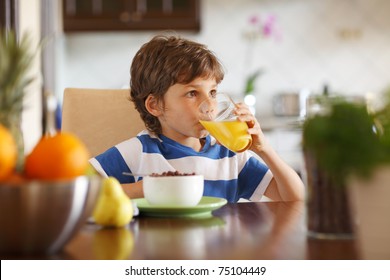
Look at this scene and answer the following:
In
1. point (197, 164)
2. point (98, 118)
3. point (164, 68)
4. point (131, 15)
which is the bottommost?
point (197, 164)

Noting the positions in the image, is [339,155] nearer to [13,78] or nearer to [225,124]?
[13,78]

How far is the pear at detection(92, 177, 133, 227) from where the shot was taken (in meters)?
1.00

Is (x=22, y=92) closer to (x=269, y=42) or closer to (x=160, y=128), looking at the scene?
(x=160, y=128)

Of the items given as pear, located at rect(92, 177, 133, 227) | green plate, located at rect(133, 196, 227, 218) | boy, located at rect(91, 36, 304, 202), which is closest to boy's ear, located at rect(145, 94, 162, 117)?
boy, located at rect(91, 36, 304, 202)

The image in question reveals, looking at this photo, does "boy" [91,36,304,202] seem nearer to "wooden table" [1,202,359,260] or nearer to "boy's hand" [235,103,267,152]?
"boy's hand" [235,103,267,152]

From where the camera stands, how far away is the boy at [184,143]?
1.71 metres

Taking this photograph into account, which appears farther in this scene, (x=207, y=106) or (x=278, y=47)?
(x=278, y=47)

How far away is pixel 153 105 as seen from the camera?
1.85m

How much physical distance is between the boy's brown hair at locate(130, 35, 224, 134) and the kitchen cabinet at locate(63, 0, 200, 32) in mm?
2482

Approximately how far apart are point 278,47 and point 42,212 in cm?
405

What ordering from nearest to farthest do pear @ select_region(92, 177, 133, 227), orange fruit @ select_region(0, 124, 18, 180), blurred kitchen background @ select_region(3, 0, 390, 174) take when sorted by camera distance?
orange fruit @ select_region(0, 124, 18, 180) < pear @ select_region(92, 177, 133, 227) < blurred kitchen background @ select_region(3, 0, 390, 174)

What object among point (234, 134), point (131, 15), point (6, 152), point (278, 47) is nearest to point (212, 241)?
point (6, 152)

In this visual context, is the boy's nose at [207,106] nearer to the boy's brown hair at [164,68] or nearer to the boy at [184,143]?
the boy at [184,143]
